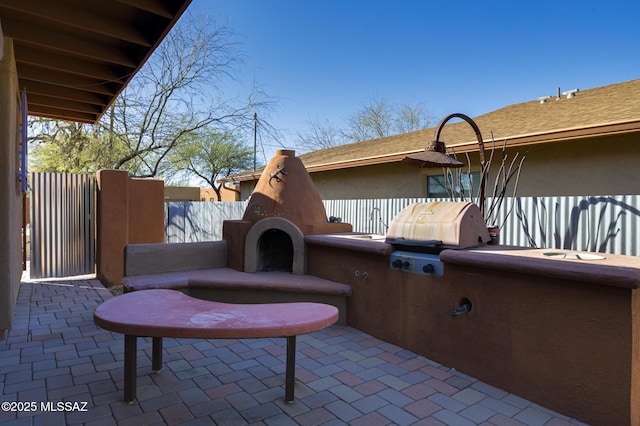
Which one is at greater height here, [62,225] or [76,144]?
[76,144]

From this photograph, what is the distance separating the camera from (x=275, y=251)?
257 inches

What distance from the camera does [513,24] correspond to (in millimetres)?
13086

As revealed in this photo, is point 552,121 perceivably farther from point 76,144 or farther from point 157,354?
point 76,144

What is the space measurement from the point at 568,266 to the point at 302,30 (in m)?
17.1

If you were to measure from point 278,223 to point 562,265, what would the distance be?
12.2 ft

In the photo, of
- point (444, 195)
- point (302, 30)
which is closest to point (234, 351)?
point (444, 195)

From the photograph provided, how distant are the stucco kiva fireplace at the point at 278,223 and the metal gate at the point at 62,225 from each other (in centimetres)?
343

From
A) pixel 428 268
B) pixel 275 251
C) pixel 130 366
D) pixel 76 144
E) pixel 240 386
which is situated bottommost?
pixel 240 386

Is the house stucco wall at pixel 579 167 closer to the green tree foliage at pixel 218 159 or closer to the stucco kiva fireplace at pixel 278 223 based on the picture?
the stucco kiva fireplace at pixel 278 223

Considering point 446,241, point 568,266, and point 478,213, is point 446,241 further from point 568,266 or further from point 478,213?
point 568,266

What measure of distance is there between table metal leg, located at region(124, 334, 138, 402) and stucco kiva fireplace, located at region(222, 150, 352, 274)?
2947 mm

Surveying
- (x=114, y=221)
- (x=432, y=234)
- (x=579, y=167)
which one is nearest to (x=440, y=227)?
(x=432, y=234)

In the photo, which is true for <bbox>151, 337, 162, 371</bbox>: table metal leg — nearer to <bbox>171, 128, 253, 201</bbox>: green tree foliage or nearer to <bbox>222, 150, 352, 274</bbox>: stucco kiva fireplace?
<bbox>222, 150, 352, 274</bbox>: stucco kiva fireplace

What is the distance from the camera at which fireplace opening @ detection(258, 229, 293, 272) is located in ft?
20.4
